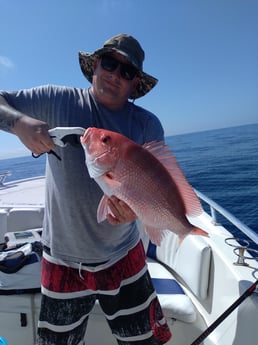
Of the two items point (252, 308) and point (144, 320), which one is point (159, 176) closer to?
point (144, 320)

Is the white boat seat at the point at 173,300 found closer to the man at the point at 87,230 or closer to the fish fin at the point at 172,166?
the man at the point at 87,230

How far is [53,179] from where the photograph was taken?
1.51m

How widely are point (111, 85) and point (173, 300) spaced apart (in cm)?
173

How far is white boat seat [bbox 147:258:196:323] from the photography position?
2.17 metres

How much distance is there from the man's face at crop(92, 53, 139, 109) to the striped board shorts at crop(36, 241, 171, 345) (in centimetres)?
87

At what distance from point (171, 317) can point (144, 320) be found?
0.72 meters

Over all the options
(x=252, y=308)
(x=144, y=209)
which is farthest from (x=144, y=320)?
(x=144, y=209)

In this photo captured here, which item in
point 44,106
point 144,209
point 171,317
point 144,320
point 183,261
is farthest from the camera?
point 183,261

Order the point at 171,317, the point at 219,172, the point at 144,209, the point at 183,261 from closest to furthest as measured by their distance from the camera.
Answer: the point at 144,209
the point at 171,317
the point at 183,261
the point at 219,172

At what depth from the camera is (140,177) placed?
3.95 ft

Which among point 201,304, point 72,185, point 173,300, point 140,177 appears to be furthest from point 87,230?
point 201,304

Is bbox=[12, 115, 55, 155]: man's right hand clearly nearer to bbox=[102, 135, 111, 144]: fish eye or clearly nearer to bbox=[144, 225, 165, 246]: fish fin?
bbox=[102, 135, 111, 144]: fish eye

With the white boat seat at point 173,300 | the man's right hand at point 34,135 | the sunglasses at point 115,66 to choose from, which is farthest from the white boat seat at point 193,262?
the man's right hand at point 34,135

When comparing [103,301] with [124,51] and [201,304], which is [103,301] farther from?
[124,51]
